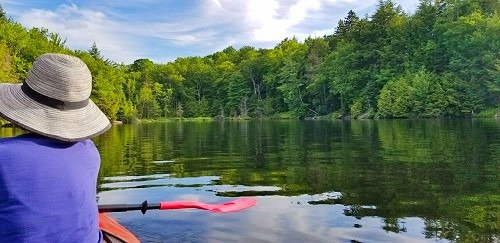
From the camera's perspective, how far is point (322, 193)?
9.41 meters

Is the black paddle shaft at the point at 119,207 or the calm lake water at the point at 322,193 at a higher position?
the black paddle shaft at the point at 119,207

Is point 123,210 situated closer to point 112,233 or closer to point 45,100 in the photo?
point 112,233

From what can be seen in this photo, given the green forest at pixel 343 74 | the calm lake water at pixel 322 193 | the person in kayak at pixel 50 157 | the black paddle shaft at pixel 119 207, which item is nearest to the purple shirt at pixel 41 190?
the person in kayak at pixel 50 157

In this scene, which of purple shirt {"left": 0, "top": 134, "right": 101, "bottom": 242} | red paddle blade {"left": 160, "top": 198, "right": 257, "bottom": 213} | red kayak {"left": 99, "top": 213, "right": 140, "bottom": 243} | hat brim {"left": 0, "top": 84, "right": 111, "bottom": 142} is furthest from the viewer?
red paddle blade {"left": 160, "top": 198, "right": 257, "bottom": 213}

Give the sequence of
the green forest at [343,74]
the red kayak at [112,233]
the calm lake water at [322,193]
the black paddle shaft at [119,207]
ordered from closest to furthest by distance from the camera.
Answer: the red kayak at [112,233], the black paddle shaft at [119,207], the calm lake water at [322,193], the green forest at [343,74]

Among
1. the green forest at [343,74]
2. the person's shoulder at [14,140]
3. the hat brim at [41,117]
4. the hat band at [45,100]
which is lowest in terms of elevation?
the person's shoulder at [14,140]

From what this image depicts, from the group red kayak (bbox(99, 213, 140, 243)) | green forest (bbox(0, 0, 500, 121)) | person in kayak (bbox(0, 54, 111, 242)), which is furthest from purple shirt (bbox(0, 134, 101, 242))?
green forest (bbox(0, 0, 500, 121))

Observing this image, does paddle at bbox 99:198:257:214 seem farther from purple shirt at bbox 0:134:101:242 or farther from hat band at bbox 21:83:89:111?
hat band at bbox 21:83:89:111

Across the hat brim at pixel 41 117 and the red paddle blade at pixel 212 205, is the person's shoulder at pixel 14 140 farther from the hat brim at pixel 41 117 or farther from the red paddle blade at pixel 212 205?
the red paddle blade at pixel 212 205

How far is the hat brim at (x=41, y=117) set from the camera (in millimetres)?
2422

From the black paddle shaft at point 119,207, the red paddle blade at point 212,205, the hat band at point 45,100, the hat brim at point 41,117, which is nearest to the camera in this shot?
the hat brim at point 41,117

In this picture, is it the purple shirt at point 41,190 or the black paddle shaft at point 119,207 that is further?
the black paddle shaft at point 119,207

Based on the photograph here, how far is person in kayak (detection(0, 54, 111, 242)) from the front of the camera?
7.49ft

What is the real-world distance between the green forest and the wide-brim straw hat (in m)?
41.9
